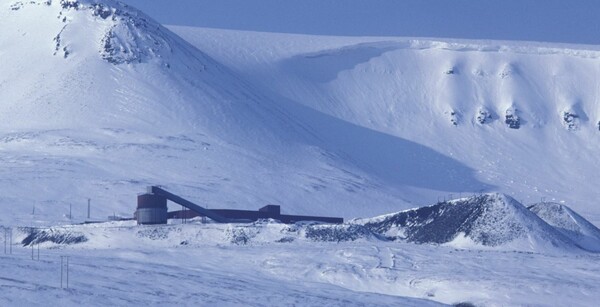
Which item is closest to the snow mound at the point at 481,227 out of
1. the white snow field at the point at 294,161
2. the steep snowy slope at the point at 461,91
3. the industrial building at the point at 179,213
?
the white snow field at the point at 294,161

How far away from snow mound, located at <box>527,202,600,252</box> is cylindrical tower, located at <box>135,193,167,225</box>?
69.0 feet

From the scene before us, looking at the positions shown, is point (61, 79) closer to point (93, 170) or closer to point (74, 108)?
point (74, 108)

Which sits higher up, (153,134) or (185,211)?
(153,134)

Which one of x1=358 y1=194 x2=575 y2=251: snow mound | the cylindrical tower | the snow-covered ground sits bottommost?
the snow-covered ground

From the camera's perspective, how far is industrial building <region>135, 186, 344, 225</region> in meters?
79.1

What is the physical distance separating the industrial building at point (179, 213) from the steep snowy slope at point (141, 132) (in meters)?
10.0

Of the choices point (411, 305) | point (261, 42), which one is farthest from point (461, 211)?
point (261, 42)

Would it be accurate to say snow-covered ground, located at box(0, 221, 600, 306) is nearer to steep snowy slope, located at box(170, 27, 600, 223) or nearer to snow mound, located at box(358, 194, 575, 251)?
snow mound, located at box(358, 194, 575, 251)

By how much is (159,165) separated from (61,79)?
78.0ft

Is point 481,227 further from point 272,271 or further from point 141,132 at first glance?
point 141,132

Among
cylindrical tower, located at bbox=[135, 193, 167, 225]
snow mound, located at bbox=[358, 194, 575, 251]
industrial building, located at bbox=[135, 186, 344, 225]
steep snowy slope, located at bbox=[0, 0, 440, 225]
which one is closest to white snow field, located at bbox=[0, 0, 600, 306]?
snow mound, located at bbox=[358, 194, 575, 251]

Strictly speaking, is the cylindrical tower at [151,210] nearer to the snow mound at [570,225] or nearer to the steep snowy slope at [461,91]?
the snow mound at [570,225]

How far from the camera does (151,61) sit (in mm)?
138875

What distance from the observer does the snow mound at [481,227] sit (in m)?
71.2
